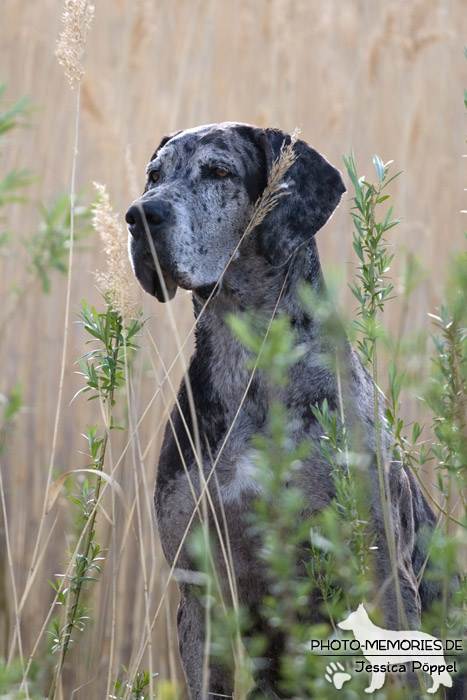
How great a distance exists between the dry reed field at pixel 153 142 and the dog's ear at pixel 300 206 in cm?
102

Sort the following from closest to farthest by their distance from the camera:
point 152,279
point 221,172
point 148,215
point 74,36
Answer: point 74,36, point 148,215, point 152,279, point 221,172

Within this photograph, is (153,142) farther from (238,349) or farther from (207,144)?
(238,349)

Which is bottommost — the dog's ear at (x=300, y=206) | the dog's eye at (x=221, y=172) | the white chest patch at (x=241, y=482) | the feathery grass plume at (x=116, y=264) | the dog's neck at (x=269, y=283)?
the white chest patch at (x=241, y=482)

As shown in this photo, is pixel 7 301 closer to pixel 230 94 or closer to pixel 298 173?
pixel 230 94

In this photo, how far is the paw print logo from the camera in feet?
4.46

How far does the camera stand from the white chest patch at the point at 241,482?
2.11m

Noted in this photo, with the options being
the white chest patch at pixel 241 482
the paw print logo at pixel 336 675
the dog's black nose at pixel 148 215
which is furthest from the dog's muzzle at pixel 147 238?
the paw print logo at pixel 336 675

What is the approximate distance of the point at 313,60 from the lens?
174 inches

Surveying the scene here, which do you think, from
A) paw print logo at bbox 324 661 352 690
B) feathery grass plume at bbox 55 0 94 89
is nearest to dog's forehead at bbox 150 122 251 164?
feathery grass plume at bbox 55 0 94 89

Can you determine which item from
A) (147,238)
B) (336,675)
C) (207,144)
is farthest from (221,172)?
(336,675)

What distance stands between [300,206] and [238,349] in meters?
0.42

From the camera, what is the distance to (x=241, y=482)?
213 cm

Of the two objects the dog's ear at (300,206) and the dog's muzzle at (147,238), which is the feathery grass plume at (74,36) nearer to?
the dog's muzzle at (147,238)

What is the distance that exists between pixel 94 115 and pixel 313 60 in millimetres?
1451
